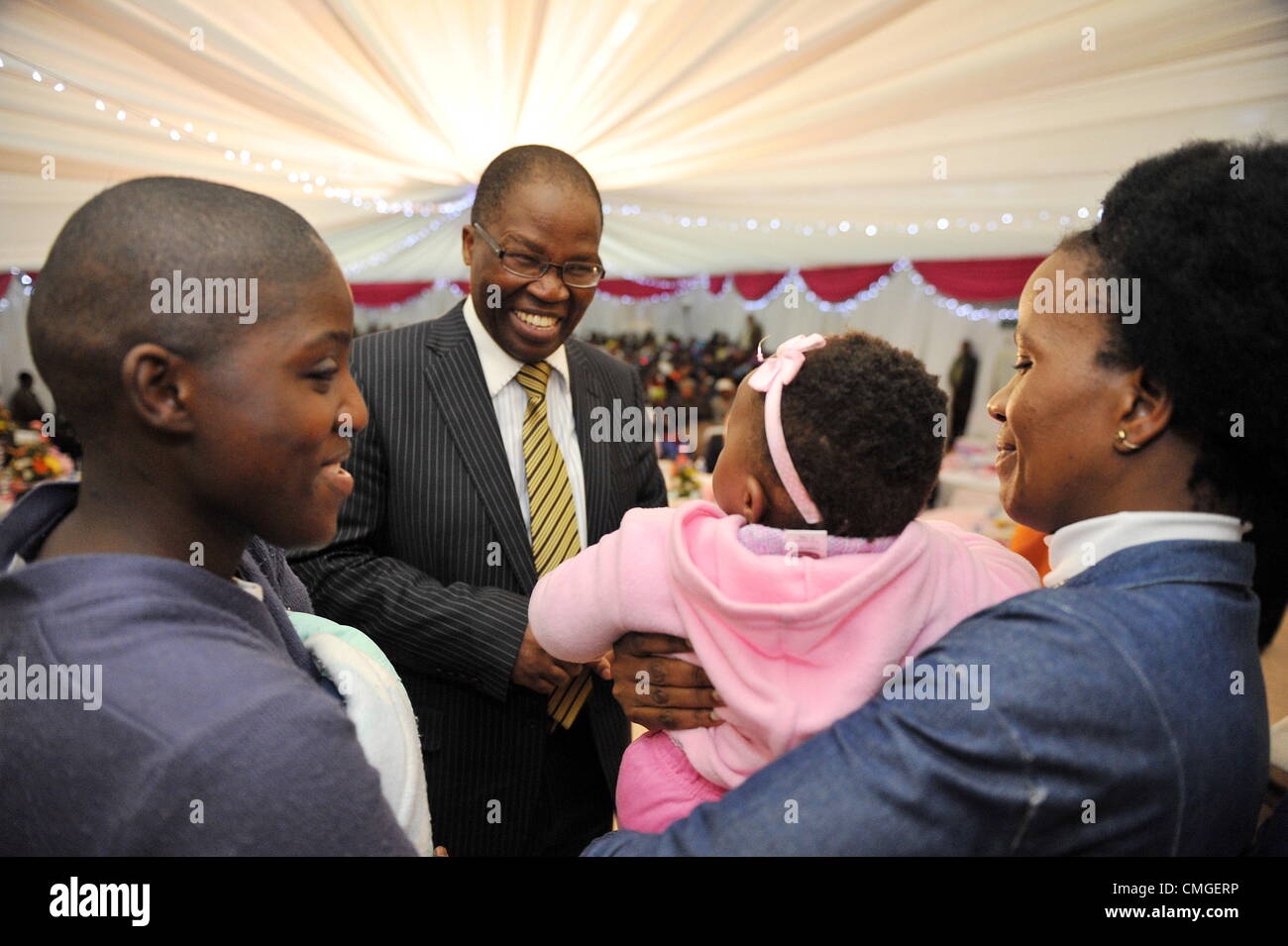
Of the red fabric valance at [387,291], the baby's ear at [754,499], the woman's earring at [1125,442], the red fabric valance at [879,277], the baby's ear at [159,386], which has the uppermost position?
the red fabric valance at [387,291]

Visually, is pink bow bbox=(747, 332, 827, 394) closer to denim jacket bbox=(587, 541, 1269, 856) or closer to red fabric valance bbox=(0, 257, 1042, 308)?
denim jacket bbox=(587, 541, 1269, 856)

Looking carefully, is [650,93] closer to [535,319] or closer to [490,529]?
[535,319]

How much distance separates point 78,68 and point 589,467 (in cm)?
270

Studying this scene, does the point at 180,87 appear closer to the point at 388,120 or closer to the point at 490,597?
the point at 388,120

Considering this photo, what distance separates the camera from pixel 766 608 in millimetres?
1055

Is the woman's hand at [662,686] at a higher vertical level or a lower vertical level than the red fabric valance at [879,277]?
lower

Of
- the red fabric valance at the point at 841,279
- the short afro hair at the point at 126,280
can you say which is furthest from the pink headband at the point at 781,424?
the red fabric valance at the point at 841,279

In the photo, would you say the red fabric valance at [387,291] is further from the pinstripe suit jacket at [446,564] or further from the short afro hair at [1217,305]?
the short afro hair at [1217,305]

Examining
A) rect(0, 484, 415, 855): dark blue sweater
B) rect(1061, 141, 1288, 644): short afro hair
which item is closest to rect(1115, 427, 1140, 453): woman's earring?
rect(1061, 141, 1288, 644): short afro hair

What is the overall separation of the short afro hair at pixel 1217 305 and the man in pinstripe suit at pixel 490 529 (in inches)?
47.9

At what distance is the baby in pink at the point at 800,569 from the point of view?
1065 millimetres

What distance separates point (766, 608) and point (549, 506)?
0.96 metres

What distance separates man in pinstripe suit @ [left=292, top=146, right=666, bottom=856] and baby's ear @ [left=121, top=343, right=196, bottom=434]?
965mm

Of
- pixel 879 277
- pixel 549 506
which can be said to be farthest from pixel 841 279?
pixel 549 506
